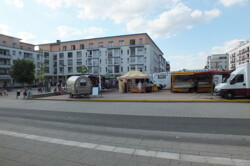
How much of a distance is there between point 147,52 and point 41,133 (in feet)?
155

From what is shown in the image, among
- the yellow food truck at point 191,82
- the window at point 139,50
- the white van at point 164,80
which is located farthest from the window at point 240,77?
the window at point 139,50

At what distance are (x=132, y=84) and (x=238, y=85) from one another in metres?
13.3

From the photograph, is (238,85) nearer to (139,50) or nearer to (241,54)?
(139,50)

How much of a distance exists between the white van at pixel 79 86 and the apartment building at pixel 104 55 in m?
32.1

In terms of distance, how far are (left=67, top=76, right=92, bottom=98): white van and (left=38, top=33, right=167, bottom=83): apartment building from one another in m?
32.1

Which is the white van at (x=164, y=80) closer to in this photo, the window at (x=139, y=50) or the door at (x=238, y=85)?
the door at (x=238, y=85)

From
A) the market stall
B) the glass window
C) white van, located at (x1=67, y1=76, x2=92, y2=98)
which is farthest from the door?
the glass window

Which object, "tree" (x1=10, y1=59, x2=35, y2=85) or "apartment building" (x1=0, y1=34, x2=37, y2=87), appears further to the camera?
"apartment building" (x1=0, y1=34, x2=37, y2=87)

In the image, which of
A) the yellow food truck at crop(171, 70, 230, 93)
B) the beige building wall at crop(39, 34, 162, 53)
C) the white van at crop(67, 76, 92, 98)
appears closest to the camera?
the white van at crop(67, 76, 92, 98)

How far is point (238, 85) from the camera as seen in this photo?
40.5 ft

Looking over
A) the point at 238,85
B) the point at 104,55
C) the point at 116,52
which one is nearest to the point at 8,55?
the point at 104,55

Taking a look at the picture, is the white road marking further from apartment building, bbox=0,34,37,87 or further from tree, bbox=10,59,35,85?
apartment building, bbox=0,34,37,87

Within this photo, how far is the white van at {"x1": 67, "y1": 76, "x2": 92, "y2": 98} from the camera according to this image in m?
17.0

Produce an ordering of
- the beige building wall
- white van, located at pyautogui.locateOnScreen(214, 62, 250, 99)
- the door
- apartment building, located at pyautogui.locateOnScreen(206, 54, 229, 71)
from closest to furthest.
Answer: white van, located at pyautogui.locateOnScreen(214, 62, 250, 99) → the door → the beige building wall → apartment building, located at pyautogui.locateOnScreen(206, 54, 229, 71)
